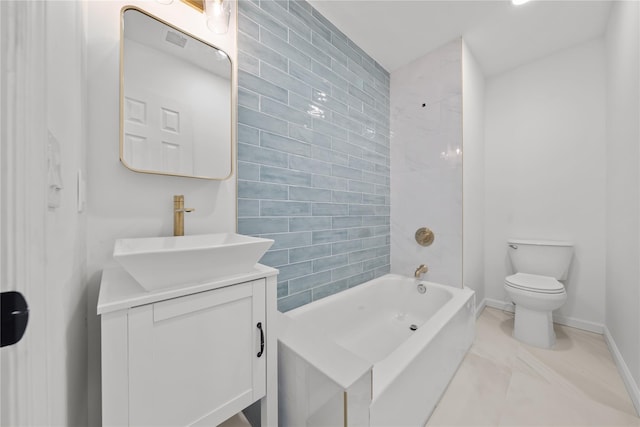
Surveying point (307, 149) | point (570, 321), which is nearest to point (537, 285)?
point (570, 321)

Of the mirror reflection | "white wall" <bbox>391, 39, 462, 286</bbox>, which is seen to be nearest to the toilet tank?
"white wall" <bbox>391, 39, 462, 286</bbox>

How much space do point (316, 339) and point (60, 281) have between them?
886mm

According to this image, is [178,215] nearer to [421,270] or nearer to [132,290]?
[132,290]

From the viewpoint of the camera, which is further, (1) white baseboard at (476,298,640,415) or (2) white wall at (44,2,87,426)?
(1) white baseboard at (476,298,640,415)

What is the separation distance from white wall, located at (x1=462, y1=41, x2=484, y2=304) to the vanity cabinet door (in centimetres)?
196

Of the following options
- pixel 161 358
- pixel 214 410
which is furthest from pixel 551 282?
pixel 161 358

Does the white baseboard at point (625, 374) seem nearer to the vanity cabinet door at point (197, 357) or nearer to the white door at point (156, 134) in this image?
the vanity cabinet door at point (197, 357)

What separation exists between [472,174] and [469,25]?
1.26 meters

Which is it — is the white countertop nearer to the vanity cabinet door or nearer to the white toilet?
the vanity cabinet door

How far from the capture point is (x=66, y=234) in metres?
0.64

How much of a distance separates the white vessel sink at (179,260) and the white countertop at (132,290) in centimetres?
3

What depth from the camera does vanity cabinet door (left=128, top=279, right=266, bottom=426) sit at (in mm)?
713

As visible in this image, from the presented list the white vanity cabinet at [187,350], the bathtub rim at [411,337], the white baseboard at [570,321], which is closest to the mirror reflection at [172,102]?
the white vanity cabinet at [187,350]

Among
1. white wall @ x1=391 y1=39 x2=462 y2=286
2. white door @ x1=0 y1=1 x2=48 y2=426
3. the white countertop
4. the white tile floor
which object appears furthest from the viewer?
white wall @ x1=391 y1=39 x2=462 y2=286
